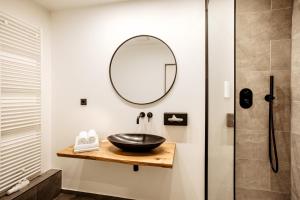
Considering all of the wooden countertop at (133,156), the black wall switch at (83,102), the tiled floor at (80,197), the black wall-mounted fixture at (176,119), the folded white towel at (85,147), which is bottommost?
the tiled floor at (80,197)

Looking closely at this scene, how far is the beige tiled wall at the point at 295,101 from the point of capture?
1464 mm

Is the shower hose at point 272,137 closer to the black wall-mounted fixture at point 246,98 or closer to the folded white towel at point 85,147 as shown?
the black wall-mounted fixture at point 246,98

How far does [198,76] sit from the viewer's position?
1.78 metres

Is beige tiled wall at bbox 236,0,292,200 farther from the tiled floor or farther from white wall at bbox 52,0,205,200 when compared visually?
the tiled floor

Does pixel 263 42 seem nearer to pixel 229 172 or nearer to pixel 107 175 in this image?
pixel 229 172

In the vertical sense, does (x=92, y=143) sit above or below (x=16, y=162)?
above

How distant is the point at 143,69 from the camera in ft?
6.23

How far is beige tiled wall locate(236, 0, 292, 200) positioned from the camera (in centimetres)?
156

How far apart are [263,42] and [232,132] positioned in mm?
858

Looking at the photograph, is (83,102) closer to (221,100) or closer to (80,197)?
(80,197)

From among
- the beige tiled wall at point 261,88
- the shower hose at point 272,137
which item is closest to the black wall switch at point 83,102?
the beige tiled wall at point 261,88

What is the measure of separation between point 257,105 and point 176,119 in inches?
29.4

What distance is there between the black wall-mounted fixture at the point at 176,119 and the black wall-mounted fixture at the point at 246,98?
531 mm

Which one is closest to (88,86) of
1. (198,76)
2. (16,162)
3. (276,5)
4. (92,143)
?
(92,143)
